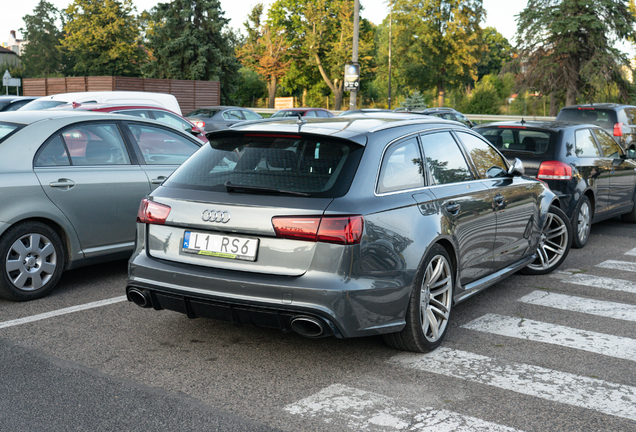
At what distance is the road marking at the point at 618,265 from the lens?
7696 millimetres

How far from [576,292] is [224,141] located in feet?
12.4

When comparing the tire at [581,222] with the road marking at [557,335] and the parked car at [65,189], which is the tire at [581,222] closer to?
the road marking at [557,335]

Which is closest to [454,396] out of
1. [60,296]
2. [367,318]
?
[367,318]

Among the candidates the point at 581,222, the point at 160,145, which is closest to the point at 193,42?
the point at 581,222

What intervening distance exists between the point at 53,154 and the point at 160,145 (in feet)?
4.28

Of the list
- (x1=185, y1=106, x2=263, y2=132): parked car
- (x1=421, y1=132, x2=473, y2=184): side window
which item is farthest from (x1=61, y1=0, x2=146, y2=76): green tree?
(x1=421, y1=132, x2=473, y2=184): side window

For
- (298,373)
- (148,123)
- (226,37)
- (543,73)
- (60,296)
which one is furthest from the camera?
(226,37)

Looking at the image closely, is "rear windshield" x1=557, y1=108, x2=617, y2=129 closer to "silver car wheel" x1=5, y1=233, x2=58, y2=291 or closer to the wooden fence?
"silver car wheel" x1=5, y1=233, x2=58, y2=291

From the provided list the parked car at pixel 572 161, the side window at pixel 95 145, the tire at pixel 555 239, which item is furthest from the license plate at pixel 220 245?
the parked car at pixel 572 161

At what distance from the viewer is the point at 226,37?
52.7 meters

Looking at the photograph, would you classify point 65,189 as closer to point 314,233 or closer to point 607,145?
point 314,233

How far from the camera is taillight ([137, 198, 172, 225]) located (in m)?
4.46

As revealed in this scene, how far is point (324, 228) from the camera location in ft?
13.0

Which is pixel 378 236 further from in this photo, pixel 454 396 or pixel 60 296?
pixel 60 296
